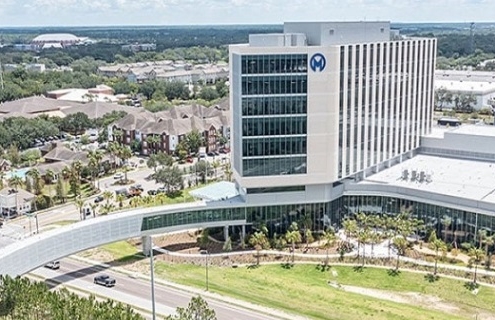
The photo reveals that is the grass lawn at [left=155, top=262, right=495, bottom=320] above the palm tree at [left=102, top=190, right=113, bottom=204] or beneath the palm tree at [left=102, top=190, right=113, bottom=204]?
beneath

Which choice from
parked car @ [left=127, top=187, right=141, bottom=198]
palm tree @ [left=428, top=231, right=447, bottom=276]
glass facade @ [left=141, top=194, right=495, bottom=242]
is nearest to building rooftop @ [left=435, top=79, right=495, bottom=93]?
glass facade @ [left=141, top=194, right=495, bottom=242]

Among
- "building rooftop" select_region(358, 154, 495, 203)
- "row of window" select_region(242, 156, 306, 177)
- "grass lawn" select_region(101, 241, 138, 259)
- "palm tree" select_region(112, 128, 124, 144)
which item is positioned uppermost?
"row of window" select_region(242, 156, 306, 177)

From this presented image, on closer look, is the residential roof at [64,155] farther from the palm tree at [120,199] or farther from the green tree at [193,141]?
the green tree at [193,141]

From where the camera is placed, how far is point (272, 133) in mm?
78875

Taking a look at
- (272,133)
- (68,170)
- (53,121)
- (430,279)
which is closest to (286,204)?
(272,133)

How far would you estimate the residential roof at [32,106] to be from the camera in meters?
174

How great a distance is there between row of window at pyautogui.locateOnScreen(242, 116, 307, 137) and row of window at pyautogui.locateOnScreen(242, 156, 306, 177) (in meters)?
3.46

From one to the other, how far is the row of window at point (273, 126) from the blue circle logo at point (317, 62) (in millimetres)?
6614

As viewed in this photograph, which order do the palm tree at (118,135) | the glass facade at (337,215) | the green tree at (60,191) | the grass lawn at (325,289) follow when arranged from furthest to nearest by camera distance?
the palm tree at (118,135) < the green tree at (60,191) < the glass facade at (337,215) < the grass lawn at (325,289)

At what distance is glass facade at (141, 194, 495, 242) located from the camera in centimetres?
7794

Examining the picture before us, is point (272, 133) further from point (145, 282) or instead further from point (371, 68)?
point (145, 282)

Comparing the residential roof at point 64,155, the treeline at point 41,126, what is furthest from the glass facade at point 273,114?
the treeline at point 41,126

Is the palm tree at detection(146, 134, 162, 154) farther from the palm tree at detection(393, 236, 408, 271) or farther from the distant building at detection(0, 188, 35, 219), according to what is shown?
the palm tree at detection(393, 236, 408, 271)

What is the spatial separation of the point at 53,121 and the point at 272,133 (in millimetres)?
100987
